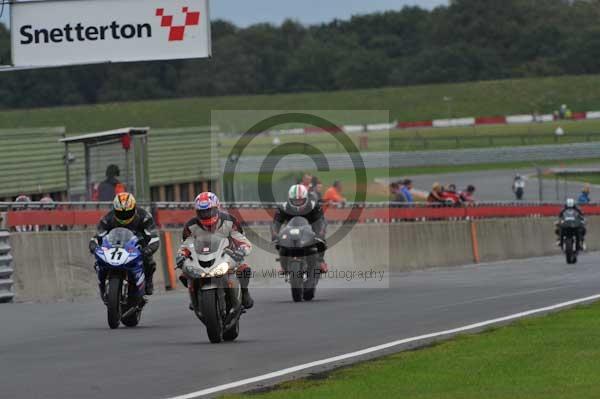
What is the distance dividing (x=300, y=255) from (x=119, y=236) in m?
4.46

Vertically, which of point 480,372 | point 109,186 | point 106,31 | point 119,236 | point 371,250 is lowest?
point 480,372

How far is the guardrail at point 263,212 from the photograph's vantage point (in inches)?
846

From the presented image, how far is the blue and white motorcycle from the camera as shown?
16406mm

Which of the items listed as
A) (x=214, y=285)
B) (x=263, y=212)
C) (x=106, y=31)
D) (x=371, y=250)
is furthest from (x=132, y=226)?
(x=371, y=250)

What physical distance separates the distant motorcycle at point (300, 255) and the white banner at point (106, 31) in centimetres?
383

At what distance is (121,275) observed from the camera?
54.4ft

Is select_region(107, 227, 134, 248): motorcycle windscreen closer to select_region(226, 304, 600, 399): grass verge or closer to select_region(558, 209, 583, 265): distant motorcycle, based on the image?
select_region(226, 304, 600, 399): grass verge

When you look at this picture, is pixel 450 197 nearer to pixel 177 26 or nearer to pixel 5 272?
pixel 177 26

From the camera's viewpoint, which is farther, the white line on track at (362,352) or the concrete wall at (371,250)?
the concrete wall at (371,250)

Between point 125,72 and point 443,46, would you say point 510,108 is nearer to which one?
point 443,46

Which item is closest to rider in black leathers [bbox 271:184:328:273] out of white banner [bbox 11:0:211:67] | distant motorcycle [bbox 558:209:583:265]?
white banner [bbox 11:0:211:67]

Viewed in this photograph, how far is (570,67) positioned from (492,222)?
76248 millimetres

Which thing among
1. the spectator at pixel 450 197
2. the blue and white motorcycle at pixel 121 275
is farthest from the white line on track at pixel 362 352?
the spectator at pixel 450 197

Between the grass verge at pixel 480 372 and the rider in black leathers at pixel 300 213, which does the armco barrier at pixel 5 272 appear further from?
the grass verge at pixel 480 372
